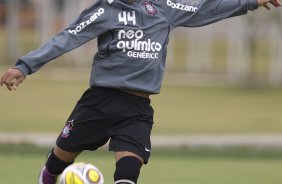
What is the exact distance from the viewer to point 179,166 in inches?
583

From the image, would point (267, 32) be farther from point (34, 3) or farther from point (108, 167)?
point (108, 167)

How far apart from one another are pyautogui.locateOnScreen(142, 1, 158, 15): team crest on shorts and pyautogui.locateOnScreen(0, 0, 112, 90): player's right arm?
347 mm

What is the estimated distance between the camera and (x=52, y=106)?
25719mm

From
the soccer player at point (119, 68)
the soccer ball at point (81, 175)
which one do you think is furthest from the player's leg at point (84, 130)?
the soccer ball at point (81, 175)

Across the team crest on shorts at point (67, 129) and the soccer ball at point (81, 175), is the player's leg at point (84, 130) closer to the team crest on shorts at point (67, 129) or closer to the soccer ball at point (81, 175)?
the team crest on shorts at point (67, 129)

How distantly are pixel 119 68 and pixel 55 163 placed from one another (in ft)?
3.87

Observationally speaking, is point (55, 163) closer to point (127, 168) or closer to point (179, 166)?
point (127, 168)

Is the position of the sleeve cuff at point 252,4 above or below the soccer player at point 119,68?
above

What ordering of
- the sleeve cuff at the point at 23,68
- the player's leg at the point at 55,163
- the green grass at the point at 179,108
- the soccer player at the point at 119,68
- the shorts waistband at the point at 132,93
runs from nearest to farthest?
1. the sleeve cuff at the point at 23,68
2. the soccer player at the point at 119,68
3. the shorts waistband at the point at 132,93
4. the player's leg at the point at 55,163
5. the green grass at the point at 179,108

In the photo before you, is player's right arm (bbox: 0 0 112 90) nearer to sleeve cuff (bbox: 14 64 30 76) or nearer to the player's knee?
sleeve cuff (bbox: 14 64 30 76)

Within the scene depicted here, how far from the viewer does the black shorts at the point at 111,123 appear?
29.4 ft

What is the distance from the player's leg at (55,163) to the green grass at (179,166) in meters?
1.85


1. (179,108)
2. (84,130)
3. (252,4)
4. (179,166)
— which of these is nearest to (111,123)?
(84,130)

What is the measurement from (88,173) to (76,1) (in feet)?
101
